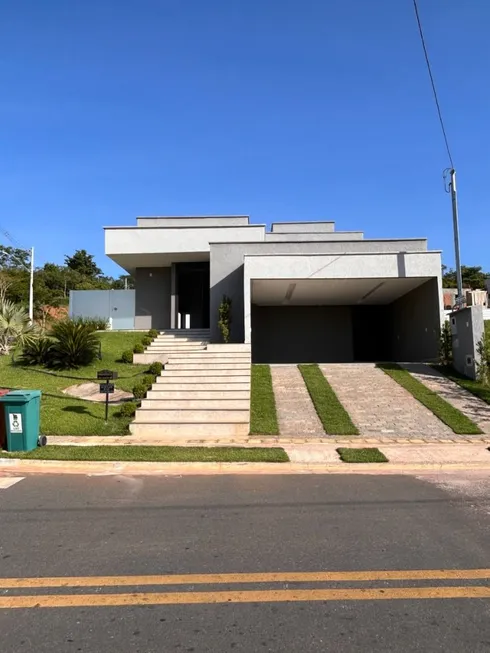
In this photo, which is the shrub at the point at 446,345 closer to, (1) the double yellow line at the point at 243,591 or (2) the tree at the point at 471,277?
(1) the double yellow line at the point at 243,591

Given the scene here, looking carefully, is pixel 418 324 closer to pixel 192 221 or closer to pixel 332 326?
pixel 332 326

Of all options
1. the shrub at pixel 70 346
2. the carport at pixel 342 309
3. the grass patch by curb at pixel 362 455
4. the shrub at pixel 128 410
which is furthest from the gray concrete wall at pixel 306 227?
the grass patch by curb at pixel 362 455

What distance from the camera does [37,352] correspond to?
17000 mm

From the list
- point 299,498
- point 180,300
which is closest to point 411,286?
point 180,300

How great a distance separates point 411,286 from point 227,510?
16584 millimetres

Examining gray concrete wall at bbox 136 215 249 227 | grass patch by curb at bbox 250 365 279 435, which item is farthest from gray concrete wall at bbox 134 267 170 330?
grass patch by curb at bbox 250 365 279 435

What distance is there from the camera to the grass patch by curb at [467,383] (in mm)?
13409

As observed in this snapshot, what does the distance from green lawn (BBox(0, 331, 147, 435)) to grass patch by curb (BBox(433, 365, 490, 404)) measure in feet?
31.1

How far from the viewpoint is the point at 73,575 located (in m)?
3.97

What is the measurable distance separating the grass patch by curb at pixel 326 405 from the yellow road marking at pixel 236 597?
7044mm

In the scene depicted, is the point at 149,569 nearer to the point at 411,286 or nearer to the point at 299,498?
the point at 299,498

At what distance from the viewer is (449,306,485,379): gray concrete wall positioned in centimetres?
1490

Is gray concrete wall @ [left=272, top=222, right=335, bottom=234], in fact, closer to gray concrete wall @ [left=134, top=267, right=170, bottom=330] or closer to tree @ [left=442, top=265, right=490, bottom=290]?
gray concrete wall @ [left=134, top=267, right=170, bottom=330]

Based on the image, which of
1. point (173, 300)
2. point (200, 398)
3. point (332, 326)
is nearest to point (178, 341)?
point (173, 300)
